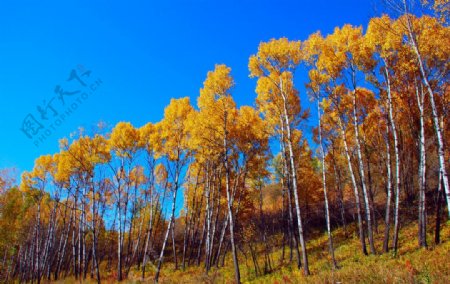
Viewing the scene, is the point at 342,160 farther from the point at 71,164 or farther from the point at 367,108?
the point at 71,164

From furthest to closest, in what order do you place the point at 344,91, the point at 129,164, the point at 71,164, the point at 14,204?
the point at 14,204, the point at 71,164, the point at 129,164, the point at 344,91

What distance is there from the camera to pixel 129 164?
18531 mm

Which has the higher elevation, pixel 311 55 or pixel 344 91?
pixel 311 55

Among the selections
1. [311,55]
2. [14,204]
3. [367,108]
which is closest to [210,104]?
[311,55]

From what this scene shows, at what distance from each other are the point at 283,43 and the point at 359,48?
3.42 meters

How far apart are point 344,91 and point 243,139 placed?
5.61m

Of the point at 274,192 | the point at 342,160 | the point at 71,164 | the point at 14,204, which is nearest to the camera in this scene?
the point at 71,164

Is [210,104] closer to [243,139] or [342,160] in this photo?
[243,139]

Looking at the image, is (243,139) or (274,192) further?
(274,192)

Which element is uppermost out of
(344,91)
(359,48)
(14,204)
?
(359,48)

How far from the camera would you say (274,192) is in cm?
4194

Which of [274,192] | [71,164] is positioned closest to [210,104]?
[71,164]

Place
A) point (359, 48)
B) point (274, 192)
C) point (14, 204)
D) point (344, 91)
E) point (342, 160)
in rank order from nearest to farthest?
point (359, 48) → point (344, 91) → point (342, 160) → point (14, 204) → point (274, 192)

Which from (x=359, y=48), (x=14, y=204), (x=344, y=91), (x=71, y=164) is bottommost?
(x=14, y=204)
